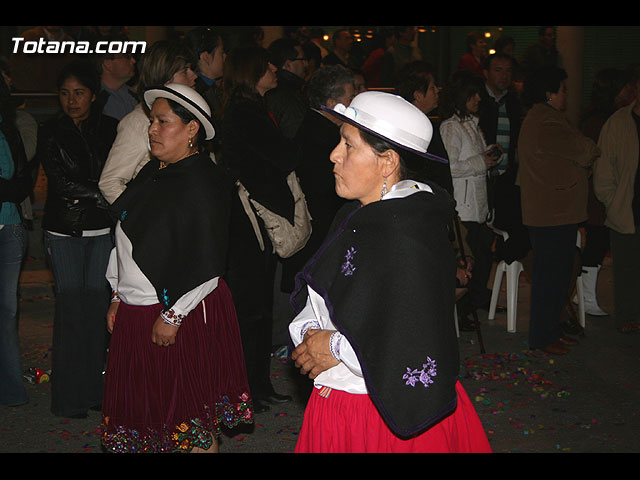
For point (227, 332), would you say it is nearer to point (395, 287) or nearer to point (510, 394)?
point (395, 287)

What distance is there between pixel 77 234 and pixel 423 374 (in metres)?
3.18

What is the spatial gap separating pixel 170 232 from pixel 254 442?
1883mm

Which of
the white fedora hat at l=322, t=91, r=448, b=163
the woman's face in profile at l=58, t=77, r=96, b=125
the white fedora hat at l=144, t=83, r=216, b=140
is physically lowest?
the white fedora hat at l=322, t=91, r=448, b=163

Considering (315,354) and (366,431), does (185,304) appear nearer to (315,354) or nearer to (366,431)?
(315,354)

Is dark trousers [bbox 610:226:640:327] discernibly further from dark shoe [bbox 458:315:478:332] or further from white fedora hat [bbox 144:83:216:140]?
white fedora hat [bbox 144:83:216:140]

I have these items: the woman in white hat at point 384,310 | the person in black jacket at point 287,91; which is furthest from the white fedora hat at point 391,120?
the person in black jacket at point 287,91

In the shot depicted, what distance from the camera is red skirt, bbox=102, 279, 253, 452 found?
154 inches

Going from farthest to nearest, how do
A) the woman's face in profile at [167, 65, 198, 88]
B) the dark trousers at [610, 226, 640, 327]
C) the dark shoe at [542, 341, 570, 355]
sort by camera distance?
the dark trousers at [610, 226, 640, 327]
the dark shoe at [542, 341, 570, 355]
the woman's face in profile at [167, 65, 198, 88]

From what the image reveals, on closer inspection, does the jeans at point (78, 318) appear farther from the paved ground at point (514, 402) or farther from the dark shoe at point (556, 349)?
the dark shoe at point (556, 349)

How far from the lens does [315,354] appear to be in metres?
3.08

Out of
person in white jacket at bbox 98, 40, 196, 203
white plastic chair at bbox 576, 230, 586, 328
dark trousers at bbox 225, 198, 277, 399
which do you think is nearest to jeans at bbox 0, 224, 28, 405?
person in white jacket at bbox 98, 40, 196, 203

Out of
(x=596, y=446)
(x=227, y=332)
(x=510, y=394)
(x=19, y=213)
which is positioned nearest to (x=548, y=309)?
(x=510, y=394)

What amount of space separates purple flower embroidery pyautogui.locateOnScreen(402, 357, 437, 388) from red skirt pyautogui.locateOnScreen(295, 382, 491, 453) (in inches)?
8.8

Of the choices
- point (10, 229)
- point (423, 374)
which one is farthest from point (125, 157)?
point (423, 374)
